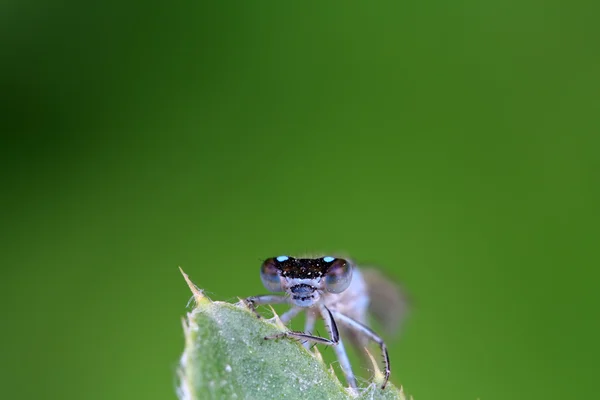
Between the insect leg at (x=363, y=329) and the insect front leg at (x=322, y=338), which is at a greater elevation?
the insect front leg at (x=322, y=338)

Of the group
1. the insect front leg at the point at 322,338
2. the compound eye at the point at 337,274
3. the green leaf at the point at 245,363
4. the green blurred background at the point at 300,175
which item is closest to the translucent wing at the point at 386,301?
the green blurred background at the point at 300,175

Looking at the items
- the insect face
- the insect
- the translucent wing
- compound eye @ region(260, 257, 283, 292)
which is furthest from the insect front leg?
the translucent wing

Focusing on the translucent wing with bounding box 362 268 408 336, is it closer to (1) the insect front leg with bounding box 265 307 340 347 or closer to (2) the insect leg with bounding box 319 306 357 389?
(2) the insect leg with bounding box 319 306 357 389

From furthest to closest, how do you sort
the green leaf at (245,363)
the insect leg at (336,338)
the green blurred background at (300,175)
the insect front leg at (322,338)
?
the green blurred background at (300,175) < the insect leg at (336,338) < the insect front leg at (322,338) < the green leaf at (245,363)

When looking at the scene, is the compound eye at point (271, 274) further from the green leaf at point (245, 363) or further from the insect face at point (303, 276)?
the green leaf at point (245, 363)

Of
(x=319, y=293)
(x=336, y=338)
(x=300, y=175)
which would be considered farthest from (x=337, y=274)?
(x=300, y=175)
